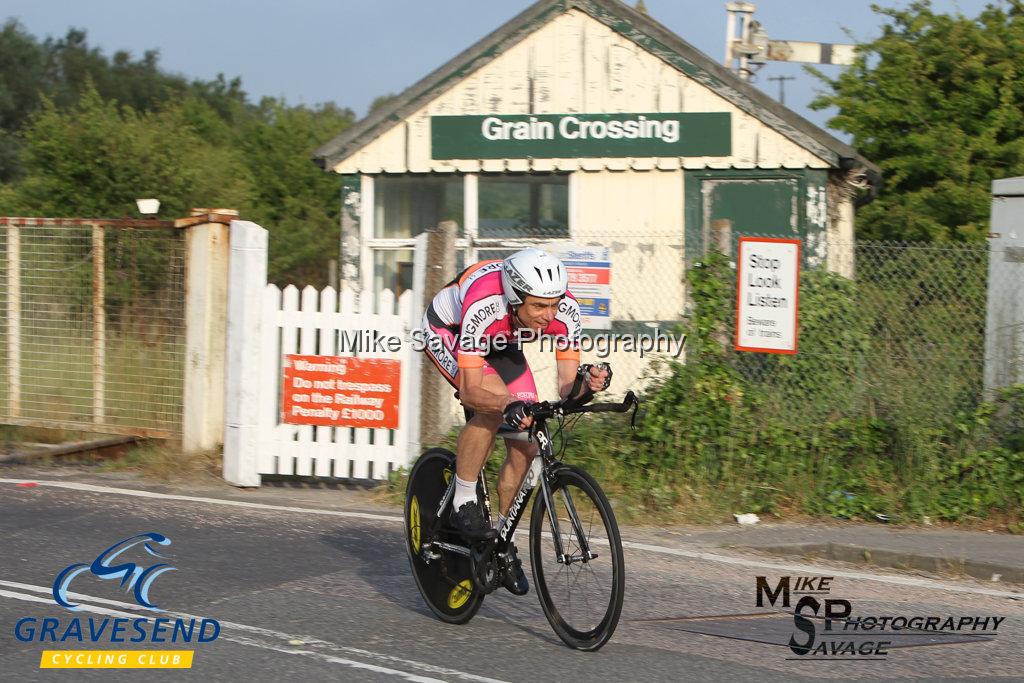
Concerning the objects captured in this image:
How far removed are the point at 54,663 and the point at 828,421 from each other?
5998mm

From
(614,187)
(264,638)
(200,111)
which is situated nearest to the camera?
(264,638)

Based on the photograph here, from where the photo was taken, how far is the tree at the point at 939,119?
53.2ft

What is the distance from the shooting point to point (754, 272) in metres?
9.09

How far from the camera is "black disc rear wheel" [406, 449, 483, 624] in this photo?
19.2 ft

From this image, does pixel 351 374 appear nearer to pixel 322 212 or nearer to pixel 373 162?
pixel 373 162

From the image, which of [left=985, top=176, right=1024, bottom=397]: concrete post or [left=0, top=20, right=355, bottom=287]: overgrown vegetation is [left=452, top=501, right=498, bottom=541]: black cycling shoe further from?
[left=0, top=20, right=355, bottom=287]: overgrown vegetation

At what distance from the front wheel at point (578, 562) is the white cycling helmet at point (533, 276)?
0.80m

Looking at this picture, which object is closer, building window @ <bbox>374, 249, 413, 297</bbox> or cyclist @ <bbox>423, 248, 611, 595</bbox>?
cyclist @ <bbox>423, 248, 611, 595</bbox>

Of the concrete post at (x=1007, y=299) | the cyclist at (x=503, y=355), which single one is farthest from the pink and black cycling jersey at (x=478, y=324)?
the concrete post at (x=1007, y=299)

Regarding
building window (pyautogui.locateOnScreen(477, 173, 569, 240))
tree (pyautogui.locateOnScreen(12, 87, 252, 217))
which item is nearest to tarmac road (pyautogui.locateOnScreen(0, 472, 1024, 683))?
building window (pyautogui.locateOnScreen(477, 173, 569, 240))

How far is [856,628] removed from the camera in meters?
5.91

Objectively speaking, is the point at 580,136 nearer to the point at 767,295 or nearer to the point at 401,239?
the point at 401,239

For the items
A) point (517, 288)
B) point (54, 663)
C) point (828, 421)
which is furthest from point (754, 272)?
point (54, 663)

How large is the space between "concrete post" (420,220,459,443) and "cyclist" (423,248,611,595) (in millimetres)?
3359
